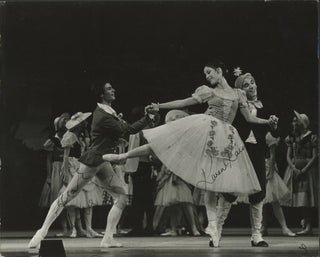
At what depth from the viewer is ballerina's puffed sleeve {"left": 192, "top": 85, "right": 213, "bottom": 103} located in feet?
24.7

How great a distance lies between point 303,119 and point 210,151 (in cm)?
160

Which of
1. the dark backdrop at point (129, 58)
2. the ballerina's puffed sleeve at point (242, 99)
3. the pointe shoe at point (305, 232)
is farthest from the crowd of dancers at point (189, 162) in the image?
the dark backdrop at point (129, 58)

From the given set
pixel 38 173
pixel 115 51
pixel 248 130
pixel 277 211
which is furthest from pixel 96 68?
pixel 277 211

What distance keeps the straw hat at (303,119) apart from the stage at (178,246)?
4.71 feet

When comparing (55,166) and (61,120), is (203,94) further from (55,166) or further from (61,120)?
(55,166)

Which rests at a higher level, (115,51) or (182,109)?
(115,51)

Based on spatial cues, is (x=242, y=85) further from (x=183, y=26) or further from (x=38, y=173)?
(x=38, y=173)

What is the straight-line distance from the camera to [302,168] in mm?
8352

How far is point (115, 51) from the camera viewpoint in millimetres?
8008

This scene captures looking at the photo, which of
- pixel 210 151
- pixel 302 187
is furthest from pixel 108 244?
pixel 302 187

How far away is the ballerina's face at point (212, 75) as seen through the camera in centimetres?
762

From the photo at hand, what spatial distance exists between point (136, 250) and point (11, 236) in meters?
1.64

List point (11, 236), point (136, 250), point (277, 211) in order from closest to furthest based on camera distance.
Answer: point (136, 250), point (11, 236), point (277, 211)
